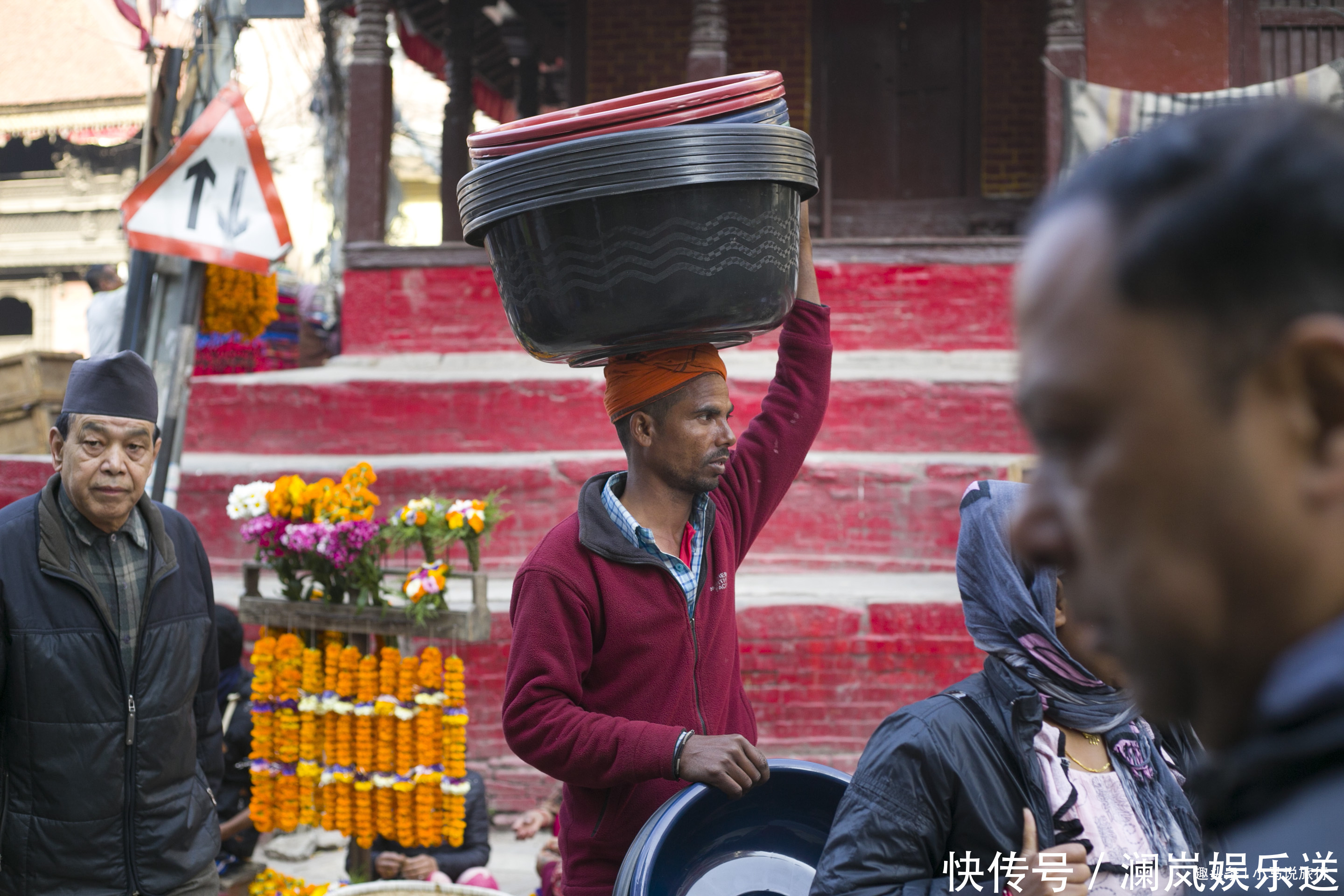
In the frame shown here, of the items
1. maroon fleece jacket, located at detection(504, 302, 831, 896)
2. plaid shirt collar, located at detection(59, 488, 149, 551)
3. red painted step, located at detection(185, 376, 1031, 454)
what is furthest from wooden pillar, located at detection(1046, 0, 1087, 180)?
plaid shirt collar, located at detection(59, 488, 149, 551)

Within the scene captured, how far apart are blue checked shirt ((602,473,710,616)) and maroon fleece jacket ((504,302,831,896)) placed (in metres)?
0.02

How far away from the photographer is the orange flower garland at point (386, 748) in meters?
3.96

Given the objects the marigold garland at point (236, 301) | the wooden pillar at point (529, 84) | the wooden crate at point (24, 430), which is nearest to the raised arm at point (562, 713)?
the marigold garland at point (236, 301)

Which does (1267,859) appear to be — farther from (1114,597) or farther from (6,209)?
(6,209)

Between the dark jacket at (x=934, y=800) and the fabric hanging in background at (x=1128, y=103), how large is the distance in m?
6.45

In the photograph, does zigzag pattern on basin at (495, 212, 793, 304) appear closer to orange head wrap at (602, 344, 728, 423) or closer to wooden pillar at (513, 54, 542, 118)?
orange head wrap at (602, 344, 728, 423)

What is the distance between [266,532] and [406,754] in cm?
107

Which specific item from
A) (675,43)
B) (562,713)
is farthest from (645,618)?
(675,43)

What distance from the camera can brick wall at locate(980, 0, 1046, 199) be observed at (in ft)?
31.1

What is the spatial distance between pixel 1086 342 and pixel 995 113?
9.86m

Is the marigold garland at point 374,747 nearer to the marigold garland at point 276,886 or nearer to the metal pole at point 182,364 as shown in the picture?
the marigold garland at point 276,886

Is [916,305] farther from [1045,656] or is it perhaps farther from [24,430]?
[24,430]

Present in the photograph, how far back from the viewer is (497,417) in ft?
23.6

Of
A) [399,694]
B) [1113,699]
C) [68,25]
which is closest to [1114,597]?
[1113,699]
